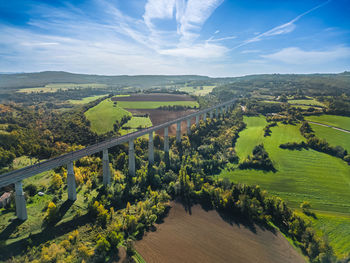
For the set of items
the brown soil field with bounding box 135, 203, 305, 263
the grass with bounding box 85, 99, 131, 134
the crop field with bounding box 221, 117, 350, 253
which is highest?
the grass with bounding box 85, 99, 131, 134

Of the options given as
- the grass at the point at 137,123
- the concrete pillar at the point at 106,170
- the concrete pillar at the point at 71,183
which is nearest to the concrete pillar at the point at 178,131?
the grass at the point at 137,123

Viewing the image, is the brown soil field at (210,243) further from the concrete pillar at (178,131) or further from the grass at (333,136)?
the grass at (333,136)

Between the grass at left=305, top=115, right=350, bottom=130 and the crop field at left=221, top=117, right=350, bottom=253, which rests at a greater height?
the grass at left=305, top=115, right=350, bottom=130

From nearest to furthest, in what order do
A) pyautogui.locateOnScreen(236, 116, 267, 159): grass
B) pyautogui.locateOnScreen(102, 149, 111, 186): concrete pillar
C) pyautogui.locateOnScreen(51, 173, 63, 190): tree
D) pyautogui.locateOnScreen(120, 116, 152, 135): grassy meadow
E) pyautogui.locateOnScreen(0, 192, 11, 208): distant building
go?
pyautogui.locateOnScreen(0, 192, 11, 208): distant building, pyautogui.locateOnScreen(51, 173, 63, 190): tree, pyautogui.locateOnScreen(102, 149, 111, 186): concrete pillar, pyautogui.locateOnScreen(236, 116, 267, 159): grass, pyautogui.locateOnScreen(120, 116, 152, 135): grassy meadow

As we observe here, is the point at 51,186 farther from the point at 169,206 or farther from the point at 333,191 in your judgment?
the point at 333,191

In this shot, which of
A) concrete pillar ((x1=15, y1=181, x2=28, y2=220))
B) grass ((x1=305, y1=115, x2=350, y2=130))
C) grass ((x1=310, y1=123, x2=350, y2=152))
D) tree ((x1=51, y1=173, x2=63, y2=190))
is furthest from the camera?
grass ((x1=305, y1=115, x2=350, y2=130))

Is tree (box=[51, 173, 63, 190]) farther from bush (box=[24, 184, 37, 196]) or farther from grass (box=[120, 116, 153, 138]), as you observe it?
grass (box=[120, 116, 153, 138])

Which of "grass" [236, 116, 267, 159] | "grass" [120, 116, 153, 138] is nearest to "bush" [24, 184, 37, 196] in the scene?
"grass" [120, 116, 153, 138]
